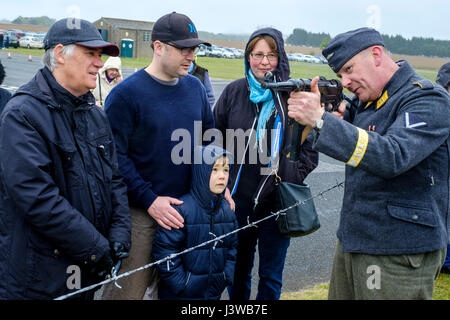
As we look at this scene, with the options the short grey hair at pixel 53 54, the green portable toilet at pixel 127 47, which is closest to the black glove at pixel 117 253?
the short grey hair at pixel 53 54

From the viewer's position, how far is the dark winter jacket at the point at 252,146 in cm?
324

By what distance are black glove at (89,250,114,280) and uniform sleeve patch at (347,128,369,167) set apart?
1380 mm

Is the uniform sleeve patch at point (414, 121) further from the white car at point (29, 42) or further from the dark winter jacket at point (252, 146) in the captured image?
the white car at point (29, 42)

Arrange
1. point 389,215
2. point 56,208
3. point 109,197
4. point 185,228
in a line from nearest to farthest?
point 56,208 → point 389,215 → point 109,197 → point 185,228

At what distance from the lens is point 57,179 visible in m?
2.19

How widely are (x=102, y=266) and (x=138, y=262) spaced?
1.98 ft

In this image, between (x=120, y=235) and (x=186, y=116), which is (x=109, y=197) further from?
(x=186, y=116)

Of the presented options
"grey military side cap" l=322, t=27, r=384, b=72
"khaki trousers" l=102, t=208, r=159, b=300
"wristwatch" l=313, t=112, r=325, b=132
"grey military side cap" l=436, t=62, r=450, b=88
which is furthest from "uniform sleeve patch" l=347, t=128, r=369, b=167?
"grey military side cap" l=436, t=62, r=450, b=88

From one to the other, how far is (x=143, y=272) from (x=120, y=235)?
484 millimetres

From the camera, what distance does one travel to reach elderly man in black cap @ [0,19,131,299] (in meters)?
2.04

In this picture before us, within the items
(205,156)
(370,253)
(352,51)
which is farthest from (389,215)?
(205,156)

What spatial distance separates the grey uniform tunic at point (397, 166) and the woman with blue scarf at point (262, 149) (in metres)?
0.84

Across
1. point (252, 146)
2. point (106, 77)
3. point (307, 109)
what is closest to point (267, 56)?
point (252, 146)
